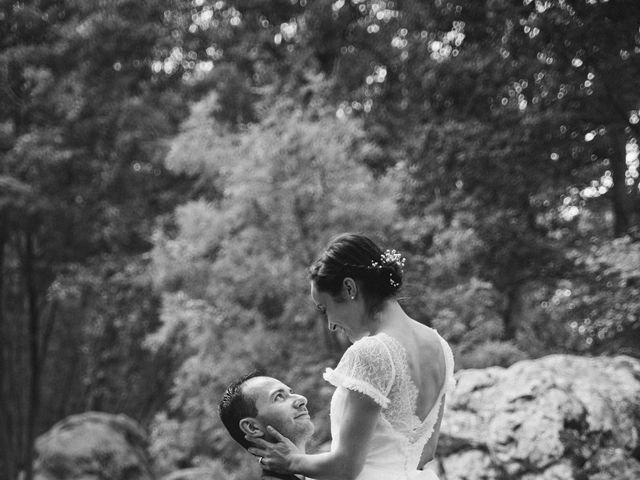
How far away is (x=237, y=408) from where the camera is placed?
8.43 ft

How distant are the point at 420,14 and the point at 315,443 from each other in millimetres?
5405

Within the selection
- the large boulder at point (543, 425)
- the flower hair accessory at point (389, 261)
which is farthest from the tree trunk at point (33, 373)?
the flower hair accessory at point (389, 261)

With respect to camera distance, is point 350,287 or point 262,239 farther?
point 262,239

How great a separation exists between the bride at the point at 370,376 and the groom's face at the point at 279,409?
0.05 m

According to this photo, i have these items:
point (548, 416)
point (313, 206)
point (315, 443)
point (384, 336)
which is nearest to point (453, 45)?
point (313, 206)

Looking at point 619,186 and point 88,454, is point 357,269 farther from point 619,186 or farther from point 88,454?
point 88,454

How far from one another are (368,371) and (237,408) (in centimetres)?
49

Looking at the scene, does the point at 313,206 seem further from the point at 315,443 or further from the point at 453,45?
the point at 453,45

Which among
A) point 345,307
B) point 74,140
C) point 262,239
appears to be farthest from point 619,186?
point 345,307

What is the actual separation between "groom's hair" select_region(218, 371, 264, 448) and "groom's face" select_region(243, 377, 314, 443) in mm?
16

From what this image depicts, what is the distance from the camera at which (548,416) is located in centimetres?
539

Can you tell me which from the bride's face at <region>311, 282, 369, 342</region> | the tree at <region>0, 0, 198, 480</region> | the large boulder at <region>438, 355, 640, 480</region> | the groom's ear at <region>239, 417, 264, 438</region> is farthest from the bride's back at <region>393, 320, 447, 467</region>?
the tree at <region>0, 0, 198, 480</region>

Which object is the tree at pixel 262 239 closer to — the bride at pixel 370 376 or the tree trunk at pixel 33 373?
the tree trunk at pixel 33 373

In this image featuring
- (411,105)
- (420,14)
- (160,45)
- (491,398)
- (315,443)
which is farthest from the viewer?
(160,45)
